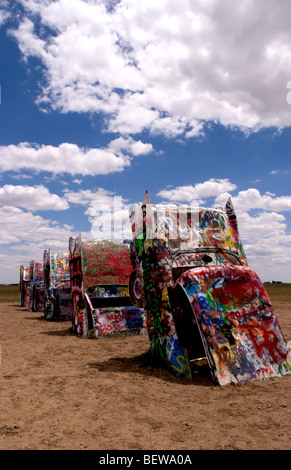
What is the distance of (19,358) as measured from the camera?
23.6ft

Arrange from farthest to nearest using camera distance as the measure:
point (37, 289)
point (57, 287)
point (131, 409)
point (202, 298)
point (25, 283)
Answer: point (25, 283), point (37, 289), point (57, 287), point (202, 298), point (131, 409)

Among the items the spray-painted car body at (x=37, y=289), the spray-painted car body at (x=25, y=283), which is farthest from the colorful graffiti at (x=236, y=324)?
the spray-painted car body at (x=25, y=283)

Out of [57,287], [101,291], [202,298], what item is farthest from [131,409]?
[57,287]

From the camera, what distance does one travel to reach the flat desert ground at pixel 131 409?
321 centimetres

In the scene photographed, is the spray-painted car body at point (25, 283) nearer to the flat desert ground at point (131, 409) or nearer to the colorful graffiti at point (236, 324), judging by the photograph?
the flat desert ground at point (131, 409)

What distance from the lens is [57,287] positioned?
50.0ft

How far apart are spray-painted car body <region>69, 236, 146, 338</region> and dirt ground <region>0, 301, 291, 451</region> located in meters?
3.26

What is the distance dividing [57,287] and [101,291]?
203 inches

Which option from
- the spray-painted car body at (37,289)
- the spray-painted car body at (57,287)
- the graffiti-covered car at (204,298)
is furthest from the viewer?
the spray-painted car body at (37,289)

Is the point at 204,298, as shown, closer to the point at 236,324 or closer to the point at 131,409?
the point at 236,324

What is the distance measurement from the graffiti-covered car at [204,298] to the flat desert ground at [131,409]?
312 millimetres

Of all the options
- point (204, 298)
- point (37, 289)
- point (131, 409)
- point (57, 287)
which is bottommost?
point (131, 409)
